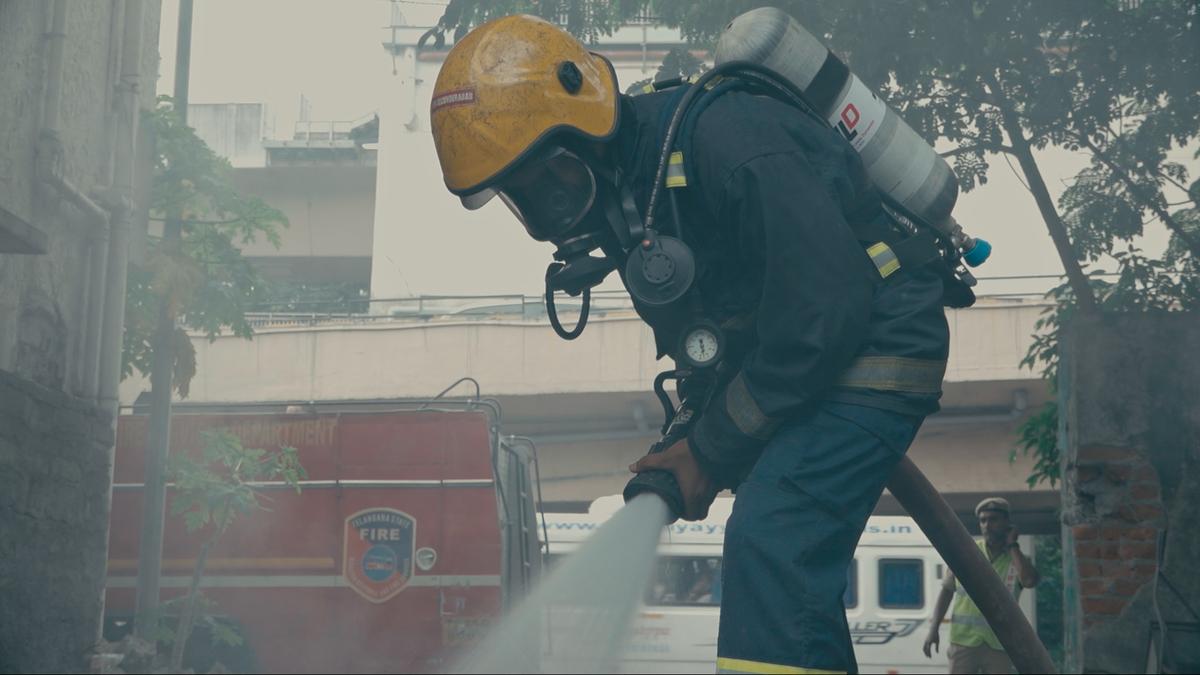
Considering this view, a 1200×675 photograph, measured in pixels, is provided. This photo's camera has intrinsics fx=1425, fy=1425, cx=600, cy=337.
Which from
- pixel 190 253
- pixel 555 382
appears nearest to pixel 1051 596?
pixel 555 382

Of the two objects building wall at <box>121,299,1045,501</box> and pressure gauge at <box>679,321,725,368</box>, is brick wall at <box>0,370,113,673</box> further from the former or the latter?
building wall at <box>121,299,1045,501</box>

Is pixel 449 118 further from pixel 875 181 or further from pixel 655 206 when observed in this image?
pixel 875 181

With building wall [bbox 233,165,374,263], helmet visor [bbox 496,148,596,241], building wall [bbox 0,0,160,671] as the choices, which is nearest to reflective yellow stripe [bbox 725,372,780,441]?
helmet visor [bbox 496,148,596,241]

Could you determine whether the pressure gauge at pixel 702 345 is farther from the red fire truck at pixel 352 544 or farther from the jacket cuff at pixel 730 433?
the red fire truck at pixel 352 544

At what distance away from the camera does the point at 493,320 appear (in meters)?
20.6

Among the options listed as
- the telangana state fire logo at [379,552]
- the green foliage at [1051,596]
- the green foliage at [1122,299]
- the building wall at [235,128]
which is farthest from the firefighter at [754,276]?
the building wall at [235,128]

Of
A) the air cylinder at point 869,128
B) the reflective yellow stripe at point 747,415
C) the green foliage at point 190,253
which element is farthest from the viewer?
the green foliage at point 190,253

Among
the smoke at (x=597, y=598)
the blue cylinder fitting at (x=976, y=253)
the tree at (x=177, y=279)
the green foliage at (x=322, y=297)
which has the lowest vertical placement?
the smoke at (x=597, y=598)

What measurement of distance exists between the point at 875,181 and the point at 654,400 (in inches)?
683

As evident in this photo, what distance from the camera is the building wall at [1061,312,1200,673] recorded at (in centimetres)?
593

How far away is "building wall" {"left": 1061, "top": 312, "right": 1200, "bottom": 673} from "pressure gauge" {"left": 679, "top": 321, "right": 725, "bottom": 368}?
11.7 ft

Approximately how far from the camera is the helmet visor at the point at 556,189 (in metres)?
3.04

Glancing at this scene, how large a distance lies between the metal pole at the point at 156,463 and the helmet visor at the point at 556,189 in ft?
25.5

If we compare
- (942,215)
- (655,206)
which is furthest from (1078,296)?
(655,206)
